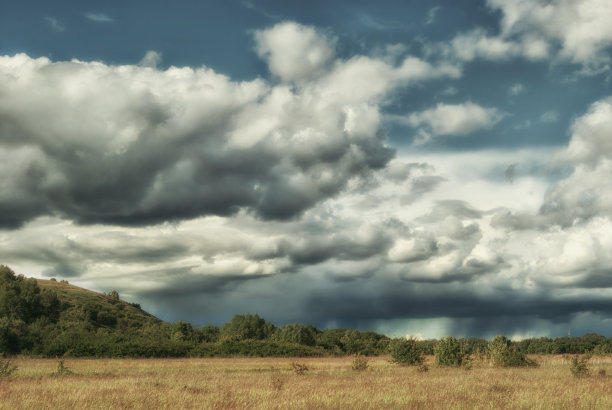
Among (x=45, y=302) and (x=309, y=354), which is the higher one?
(x=45, y=302)

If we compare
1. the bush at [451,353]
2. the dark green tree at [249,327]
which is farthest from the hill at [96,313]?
the bush at [451,353]

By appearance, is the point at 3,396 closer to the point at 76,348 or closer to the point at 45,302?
the point at 76,348

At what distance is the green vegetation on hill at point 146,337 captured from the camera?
6569 centimetres

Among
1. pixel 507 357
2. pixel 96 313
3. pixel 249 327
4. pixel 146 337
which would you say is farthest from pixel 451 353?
pixel 96 313

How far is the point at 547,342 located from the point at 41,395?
113 metres

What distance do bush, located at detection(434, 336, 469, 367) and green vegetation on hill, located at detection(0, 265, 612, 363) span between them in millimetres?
303

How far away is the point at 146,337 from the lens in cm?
7981

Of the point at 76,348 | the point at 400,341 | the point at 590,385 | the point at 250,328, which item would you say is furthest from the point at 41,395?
the point at 250,328

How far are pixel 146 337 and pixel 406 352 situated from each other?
157 ft

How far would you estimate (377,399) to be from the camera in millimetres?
21797

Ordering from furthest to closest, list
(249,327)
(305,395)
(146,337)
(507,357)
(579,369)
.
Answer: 1. (249,327)
2. (146,337)
3. (507,357)
4. (579,369)
5. (305,395)

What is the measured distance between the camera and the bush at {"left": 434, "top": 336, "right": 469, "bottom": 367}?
4659cm

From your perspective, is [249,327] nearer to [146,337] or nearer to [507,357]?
[146,337]

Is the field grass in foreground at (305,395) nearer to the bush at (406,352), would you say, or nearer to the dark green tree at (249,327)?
the bush at (406,352)
